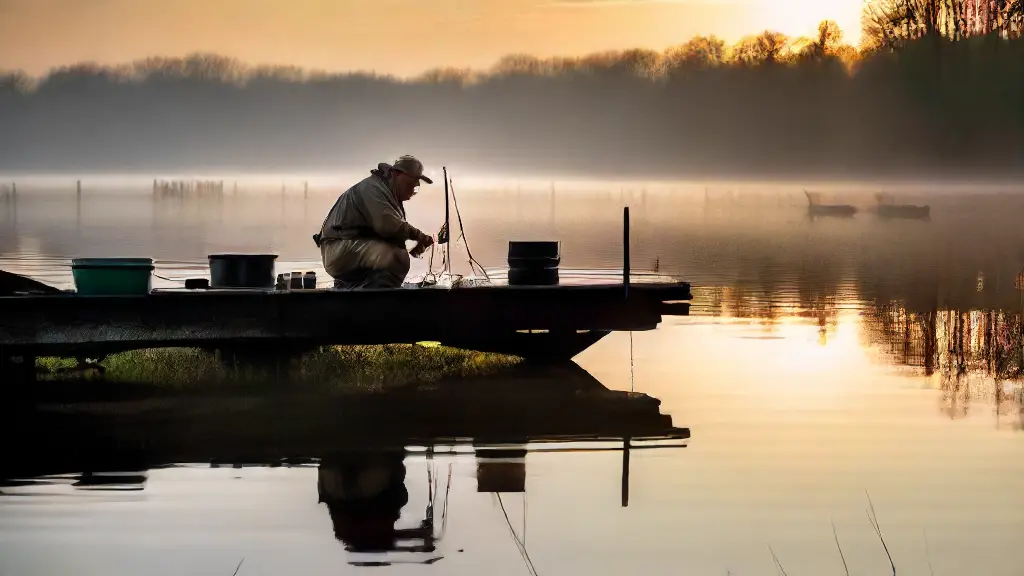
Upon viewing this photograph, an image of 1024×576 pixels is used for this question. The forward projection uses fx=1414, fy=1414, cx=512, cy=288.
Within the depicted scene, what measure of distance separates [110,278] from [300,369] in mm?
1970

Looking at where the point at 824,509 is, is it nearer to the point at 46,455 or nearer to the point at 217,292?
the point at 46,455

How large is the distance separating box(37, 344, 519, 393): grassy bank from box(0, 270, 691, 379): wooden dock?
13.7 inches

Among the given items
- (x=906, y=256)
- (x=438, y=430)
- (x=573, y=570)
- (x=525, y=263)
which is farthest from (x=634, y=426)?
(x=906, y=256)

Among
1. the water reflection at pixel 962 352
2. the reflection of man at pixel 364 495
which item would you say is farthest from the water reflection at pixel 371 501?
the water reflection at pixel 962 352

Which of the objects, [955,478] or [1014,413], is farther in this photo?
[1014,413]

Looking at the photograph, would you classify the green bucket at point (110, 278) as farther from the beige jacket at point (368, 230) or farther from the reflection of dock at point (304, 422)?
the beige jacket at point (368, 230)

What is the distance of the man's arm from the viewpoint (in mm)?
11039

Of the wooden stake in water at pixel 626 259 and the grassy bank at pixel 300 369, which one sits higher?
the wooden stake in water at pixel 626 259

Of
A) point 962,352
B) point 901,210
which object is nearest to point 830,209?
point 901,210

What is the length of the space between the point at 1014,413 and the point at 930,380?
1873 millimetres

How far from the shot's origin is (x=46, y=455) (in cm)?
866

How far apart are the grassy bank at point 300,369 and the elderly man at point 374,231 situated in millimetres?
928

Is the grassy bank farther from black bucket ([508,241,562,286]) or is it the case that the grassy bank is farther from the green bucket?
black bucket ([508,241,562,286])

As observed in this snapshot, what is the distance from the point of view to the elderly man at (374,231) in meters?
11.1
